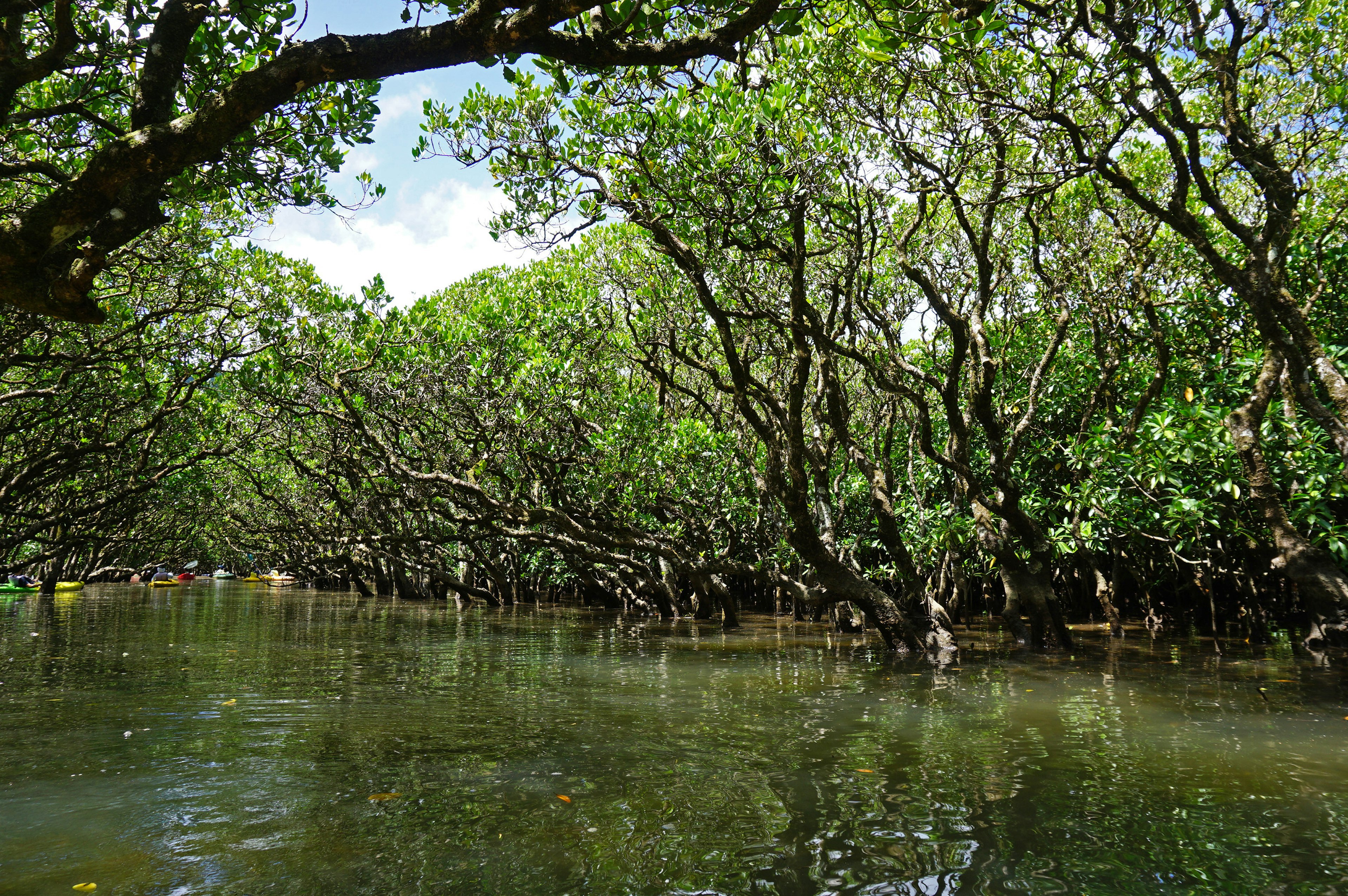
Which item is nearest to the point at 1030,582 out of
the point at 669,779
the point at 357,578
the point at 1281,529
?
the point at 1281,529

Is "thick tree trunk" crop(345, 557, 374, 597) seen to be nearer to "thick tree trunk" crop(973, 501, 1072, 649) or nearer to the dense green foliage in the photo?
the dense green foliage

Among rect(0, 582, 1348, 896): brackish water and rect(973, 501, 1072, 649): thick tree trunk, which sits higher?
rect(973, 501, 1072, 649): thick tree trunk

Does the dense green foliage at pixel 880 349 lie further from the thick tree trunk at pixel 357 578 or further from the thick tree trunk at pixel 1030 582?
the thick tree trunk at pixel 357 578

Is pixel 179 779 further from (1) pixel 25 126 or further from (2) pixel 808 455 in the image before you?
(2) pixel 808 455

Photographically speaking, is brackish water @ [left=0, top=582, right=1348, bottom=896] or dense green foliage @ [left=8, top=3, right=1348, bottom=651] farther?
dense green foliage @ [left=8, top=3, right=1348, bottom=651]

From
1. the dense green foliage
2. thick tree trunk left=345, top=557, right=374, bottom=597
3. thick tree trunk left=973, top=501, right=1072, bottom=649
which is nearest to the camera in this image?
the dense green foliage

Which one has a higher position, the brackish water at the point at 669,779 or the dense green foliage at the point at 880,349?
the dense green foliage at the point at 880,349

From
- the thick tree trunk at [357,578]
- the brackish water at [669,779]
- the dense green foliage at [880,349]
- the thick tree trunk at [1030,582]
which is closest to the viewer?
the brackish water at [669,779]

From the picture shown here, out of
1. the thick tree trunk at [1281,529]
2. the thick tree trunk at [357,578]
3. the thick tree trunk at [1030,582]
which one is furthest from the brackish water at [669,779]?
the thick tree trunk at [357,578]

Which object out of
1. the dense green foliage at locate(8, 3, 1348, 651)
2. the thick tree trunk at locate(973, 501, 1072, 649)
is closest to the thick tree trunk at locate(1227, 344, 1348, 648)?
the dense green foliage at locate(8, 3, 1348, 651)

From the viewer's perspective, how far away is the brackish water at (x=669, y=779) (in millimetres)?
3855

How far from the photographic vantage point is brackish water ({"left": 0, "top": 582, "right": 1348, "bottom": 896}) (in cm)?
386

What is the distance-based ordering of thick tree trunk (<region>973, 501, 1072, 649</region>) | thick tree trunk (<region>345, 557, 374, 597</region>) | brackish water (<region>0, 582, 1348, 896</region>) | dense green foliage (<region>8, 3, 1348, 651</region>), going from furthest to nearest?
1. thick tree trunk (<region>345, 557, 374, 597</region>)
2. thick tree trunk (<region>973, 501, 1072, 649</region>)
3. dense green foliage (<region>8, 3, 1348, 651</region>)
4. brackish water (<region>0, 582, 1348, 896</region>)

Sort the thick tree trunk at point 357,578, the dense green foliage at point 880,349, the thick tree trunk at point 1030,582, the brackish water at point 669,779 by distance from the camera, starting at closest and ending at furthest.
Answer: the brackish water at point 669,779
the dense green foliage at point 880,349
the thick tree trunk at point 1030,582
the thick tree trunk at point 357,578
